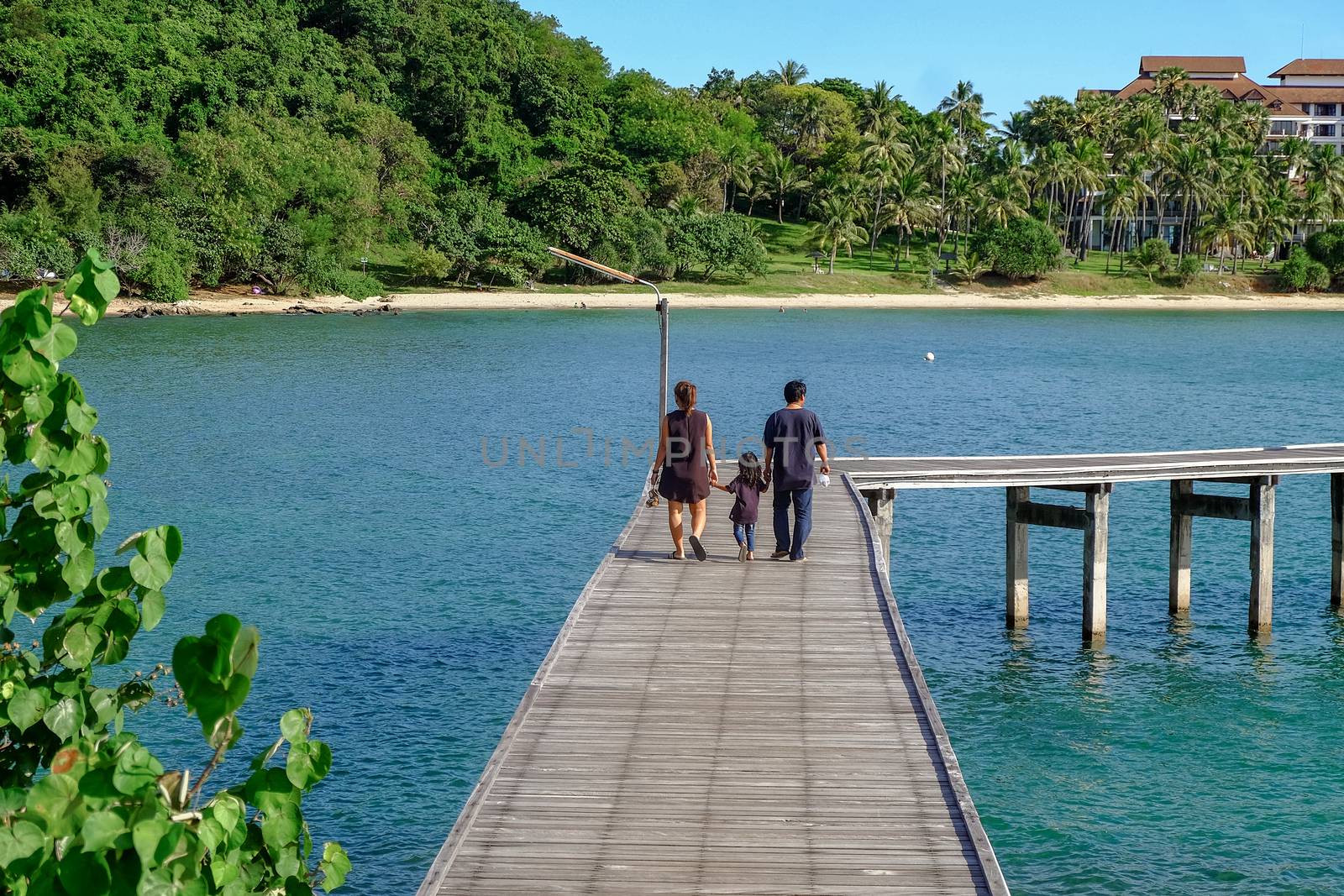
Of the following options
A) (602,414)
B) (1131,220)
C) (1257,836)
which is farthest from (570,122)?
(1257,836)

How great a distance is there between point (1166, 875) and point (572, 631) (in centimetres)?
594

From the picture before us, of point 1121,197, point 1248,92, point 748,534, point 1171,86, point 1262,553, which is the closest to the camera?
point 748,534

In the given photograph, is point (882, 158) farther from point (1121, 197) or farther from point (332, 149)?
point (332, 149)

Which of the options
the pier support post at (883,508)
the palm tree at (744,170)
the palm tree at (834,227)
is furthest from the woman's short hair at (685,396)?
the palm tree at (744,170)

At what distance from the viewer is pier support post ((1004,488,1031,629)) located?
63.8ft

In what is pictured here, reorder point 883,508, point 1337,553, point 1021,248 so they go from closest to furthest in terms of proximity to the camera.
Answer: point 883,508, point 1337,553, point 1021,248

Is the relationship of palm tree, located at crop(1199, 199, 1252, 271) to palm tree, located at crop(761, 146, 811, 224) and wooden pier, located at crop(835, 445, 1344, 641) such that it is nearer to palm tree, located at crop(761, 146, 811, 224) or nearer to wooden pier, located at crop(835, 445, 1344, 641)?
palm tree, located at crop(761, 146, 811, 224)

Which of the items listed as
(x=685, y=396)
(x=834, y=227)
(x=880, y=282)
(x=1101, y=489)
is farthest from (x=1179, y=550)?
(x=880, y=282)

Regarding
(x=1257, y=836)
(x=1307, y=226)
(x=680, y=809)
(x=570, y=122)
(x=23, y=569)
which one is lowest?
(x=1257, y=836)

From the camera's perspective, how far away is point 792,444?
13.6 meters

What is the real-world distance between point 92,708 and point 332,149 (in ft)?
278

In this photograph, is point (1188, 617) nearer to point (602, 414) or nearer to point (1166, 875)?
point (1166, 875)

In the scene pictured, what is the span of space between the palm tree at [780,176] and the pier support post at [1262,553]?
289 ft

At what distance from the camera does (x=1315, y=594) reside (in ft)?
71.8
